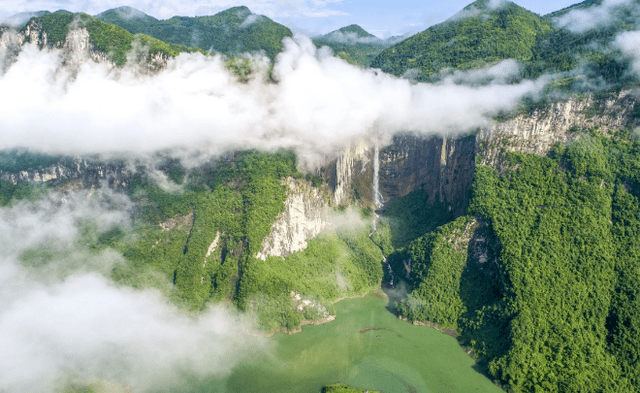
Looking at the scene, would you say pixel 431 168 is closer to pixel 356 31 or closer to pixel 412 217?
pixel 412 217

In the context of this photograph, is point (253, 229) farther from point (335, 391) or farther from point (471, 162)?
point (471, 162)

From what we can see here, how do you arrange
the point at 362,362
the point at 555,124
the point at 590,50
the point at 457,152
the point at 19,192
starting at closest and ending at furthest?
the point at 362,362, the point at 555,124, the point at 19,192, the point at 457,152, the point at 590,50

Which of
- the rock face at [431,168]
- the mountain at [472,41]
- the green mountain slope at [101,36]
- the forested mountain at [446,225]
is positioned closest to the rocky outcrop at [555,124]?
the forested mountain at [446,225]

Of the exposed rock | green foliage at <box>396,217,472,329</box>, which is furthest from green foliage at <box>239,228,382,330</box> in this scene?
green foliage at <box>396,217,472,329</box>

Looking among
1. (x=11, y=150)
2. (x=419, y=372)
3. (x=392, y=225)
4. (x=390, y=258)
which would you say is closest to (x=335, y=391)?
(x=419, y=372)

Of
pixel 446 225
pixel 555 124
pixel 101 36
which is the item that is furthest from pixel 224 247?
pixel 555 124
